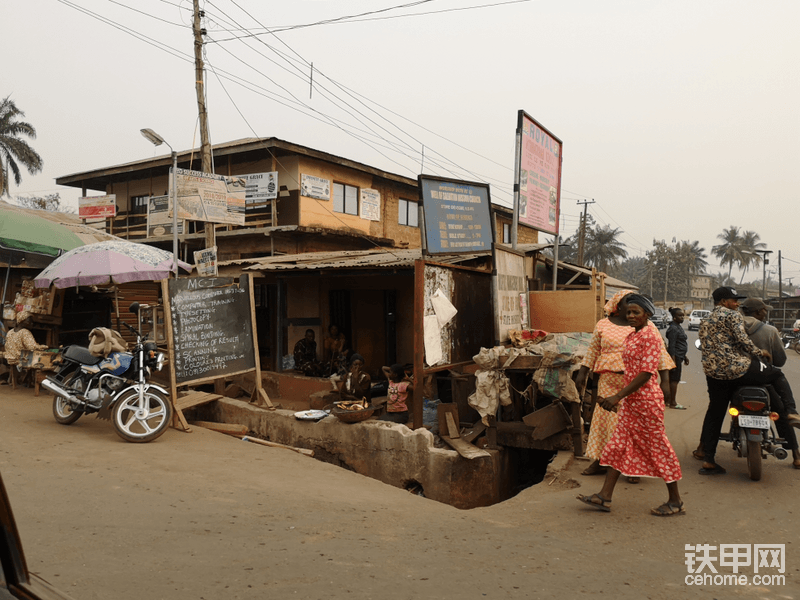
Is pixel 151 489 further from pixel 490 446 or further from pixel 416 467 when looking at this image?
pixel 490 446

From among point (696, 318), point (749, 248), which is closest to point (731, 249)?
point (749, 248)

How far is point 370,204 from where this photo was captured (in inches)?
799

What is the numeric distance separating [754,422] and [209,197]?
9.00m

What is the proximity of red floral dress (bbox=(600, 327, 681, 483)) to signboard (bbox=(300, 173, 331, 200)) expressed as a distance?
48.5 feet

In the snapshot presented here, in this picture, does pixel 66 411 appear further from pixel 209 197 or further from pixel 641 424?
pixel 641 424

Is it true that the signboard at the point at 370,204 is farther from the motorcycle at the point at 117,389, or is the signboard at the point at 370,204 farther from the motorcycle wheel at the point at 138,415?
the motorcycle wheel at the point at 138,415

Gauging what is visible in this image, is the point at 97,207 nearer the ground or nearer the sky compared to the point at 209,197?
nearer the sky

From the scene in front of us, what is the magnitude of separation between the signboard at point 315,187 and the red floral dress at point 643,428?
1477 cm

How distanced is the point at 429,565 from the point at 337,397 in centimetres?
591

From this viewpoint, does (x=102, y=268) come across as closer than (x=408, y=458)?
No

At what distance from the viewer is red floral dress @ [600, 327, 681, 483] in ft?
14.6

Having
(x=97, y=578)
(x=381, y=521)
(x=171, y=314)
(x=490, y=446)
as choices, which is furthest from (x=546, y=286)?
(x=97, y=578)

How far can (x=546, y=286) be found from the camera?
1586 cm

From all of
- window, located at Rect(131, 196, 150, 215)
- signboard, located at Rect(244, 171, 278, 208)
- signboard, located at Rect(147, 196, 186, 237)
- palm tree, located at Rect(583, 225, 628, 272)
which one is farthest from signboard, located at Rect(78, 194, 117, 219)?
palm tree, located at Rect(583, 225, 628, 272)
